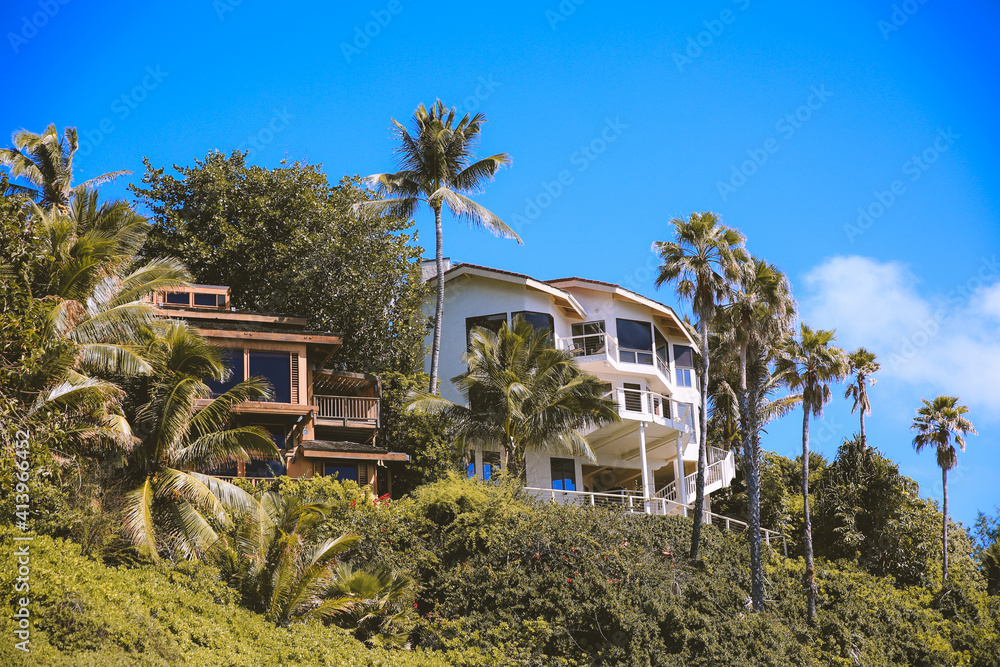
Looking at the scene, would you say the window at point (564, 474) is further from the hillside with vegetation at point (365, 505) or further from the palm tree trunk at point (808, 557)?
the palm tree trunk at point (808, 557)

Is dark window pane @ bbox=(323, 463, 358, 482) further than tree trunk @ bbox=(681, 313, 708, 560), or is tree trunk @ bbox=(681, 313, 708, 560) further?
dark window pane @ bbox=(323, 463, 358, 482)

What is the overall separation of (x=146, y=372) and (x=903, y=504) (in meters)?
29.7

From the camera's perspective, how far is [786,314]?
3334cm

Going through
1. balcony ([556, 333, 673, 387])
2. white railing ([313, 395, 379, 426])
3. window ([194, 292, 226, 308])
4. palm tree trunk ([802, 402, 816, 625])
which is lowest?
palm tree trunk ([802, 402, 816, 625])

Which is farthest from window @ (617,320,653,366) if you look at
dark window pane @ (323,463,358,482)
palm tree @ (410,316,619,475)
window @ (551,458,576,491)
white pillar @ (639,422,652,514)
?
dark window pane @ (323,463,358,482)

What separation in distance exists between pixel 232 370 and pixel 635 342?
55.2 feet

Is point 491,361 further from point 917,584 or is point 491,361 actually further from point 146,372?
point 917,584

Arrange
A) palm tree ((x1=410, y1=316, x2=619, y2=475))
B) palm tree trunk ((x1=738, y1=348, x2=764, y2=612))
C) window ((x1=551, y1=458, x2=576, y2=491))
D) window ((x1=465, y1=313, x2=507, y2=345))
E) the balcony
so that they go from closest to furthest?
1. palm tree trunk ((x1=738, y1=348, x2=764, y2=612))
2. palm tree ((x1=410, y1=316, x2=619, y2=475))
3. window ((x1=551, y1=458, x2=576, y2=491))
4. the balcony
5. window ((x1=465, y1=313, x2=507, y2=345))

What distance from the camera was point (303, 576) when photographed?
21656 millimetres

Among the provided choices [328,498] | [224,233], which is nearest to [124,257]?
[328,498]

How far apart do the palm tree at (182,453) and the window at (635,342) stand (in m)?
19.5

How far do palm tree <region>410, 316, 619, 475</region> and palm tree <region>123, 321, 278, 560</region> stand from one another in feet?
29.5

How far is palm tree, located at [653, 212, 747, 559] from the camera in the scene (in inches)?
1276

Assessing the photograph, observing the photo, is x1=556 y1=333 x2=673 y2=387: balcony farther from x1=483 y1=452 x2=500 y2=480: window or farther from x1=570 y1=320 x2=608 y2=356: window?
x1=483 y1=452 x2=500 y2=480: window
